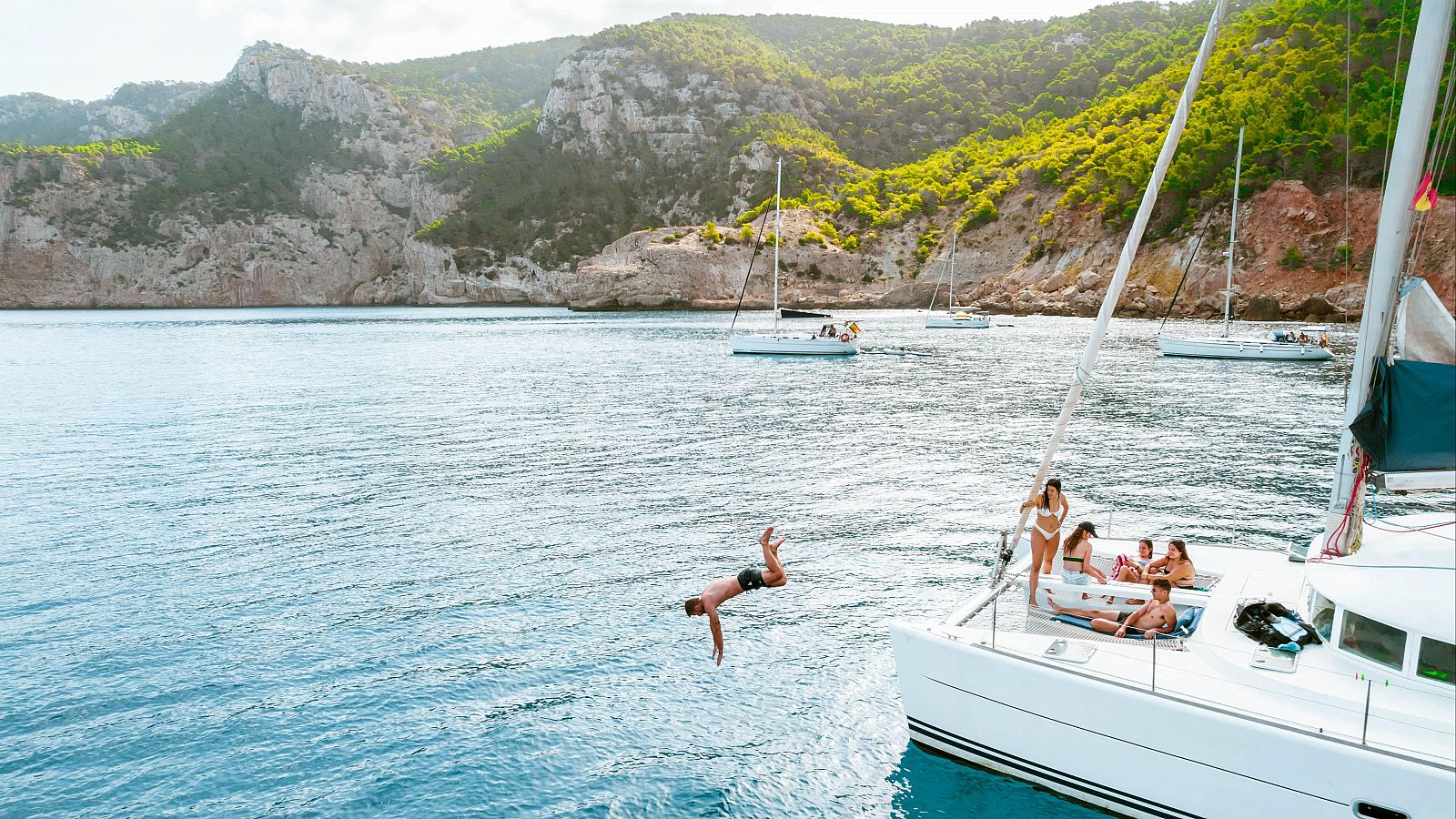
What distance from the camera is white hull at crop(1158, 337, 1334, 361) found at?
63.2 metres

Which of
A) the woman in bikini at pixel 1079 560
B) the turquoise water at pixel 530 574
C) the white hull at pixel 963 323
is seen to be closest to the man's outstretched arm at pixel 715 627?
the turquoise water at pixel 530 574

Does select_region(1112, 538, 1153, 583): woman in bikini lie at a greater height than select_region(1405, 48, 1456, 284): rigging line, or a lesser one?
lesser

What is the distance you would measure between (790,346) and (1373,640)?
63123mm

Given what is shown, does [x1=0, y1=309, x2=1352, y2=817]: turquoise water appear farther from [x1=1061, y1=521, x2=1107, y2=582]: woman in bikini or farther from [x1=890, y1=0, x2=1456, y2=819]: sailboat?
[x1=1061, y1=521, x2=1107, y2=582]: woman in bikini

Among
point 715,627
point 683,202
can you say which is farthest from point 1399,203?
point 683,202

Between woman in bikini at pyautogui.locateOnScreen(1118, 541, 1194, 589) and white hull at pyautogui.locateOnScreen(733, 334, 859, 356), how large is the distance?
192 ft

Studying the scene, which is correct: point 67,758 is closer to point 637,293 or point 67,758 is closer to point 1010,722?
point 1010,722

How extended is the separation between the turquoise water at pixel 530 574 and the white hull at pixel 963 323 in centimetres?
5120

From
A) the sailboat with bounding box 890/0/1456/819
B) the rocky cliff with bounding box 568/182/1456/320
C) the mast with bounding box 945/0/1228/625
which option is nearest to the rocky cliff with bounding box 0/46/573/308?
the rocky cliff with bounding box 568/182/1456/320

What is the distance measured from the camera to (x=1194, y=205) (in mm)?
112375

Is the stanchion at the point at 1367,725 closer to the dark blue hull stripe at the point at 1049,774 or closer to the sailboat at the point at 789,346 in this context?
the dark blue hull stripe at the point at 1049,774

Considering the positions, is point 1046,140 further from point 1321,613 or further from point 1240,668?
point 1240,668

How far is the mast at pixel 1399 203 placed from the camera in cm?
1019

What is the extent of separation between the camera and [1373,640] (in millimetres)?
9328
